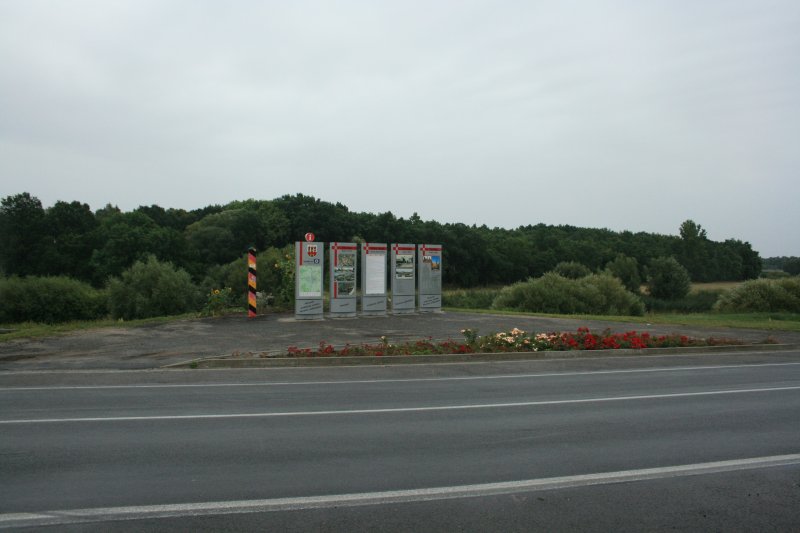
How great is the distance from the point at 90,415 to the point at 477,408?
558cm

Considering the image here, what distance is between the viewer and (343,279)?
2236 centimetres

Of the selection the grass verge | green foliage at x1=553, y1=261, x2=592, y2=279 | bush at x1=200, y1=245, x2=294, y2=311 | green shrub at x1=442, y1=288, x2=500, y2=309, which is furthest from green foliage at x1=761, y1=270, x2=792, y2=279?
the grass verge

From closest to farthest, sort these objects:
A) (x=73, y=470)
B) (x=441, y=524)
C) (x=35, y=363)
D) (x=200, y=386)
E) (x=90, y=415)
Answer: (x=441, y=524) < (x=73, y=470) < (x=90, y=415) < (x=200, y=386) < (x=35, y=363)

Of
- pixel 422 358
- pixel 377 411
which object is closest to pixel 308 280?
pixel 422 358

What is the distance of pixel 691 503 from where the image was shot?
5.28 metres

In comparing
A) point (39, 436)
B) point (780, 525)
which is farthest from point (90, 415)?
point (780, 525)

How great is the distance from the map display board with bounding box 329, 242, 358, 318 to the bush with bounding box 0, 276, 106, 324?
17.4 meters

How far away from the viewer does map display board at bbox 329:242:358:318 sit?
868 inches

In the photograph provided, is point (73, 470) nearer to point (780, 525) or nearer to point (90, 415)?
point (90, 415)

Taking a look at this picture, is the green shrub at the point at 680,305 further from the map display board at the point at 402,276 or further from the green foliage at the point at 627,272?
the map display board at the point at 402,276

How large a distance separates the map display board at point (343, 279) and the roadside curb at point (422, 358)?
8324 mm

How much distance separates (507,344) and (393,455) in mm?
9542

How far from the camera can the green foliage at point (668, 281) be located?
59.6 metres

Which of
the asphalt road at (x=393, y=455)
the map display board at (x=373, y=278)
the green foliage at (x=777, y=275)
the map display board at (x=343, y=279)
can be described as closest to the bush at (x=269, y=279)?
the map display board at (x=343, y=279)
